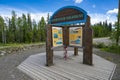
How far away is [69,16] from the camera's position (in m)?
6.04

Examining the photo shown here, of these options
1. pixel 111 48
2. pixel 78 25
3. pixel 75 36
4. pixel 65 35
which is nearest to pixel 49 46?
pixel 75 36

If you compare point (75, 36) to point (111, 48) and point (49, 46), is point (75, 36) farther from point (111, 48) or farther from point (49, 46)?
point (111, 48)

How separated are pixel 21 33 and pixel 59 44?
18002 mm

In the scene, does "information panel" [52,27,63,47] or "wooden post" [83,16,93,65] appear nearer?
"wooden post" [83,16,93,65]

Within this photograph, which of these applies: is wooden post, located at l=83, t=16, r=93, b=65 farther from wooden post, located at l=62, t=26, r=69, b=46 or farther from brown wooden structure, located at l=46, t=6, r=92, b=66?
wooden post, located at l=62, t=26, r=69, b=46

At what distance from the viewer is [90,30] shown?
5438mm

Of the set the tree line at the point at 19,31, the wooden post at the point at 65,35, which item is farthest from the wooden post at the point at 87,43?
the tree line at the point at 19,31

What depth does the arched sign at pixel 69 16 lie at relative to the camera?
551 cm

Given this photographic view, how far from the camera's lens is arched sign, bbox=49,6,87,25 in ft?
18.1

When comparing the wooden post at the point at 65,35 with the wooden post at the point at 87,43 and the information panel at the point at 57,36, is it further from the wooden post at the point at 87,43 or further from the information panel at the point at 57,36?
the wooden post at the point at 87,43

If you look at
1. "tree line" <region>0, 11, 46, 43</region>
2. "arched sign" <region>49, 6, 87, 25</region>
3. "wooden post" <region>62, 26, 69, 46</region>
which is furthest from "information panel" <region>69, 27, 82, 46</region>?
"tree line" <region>0, 11, 46, 43</region>

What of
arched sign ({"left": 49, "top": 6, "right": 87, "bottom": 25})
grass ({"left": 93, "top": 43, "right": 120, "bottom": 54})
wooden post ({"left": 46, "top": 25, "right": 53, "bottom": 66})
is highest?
arched sign ({"left": 49, "top": 6, "right": 87, "bottom": 25})

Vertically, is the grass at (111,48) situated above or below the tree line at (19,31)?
below

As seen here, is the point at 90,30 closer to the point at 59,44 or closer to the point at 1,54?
the point at 59,44
